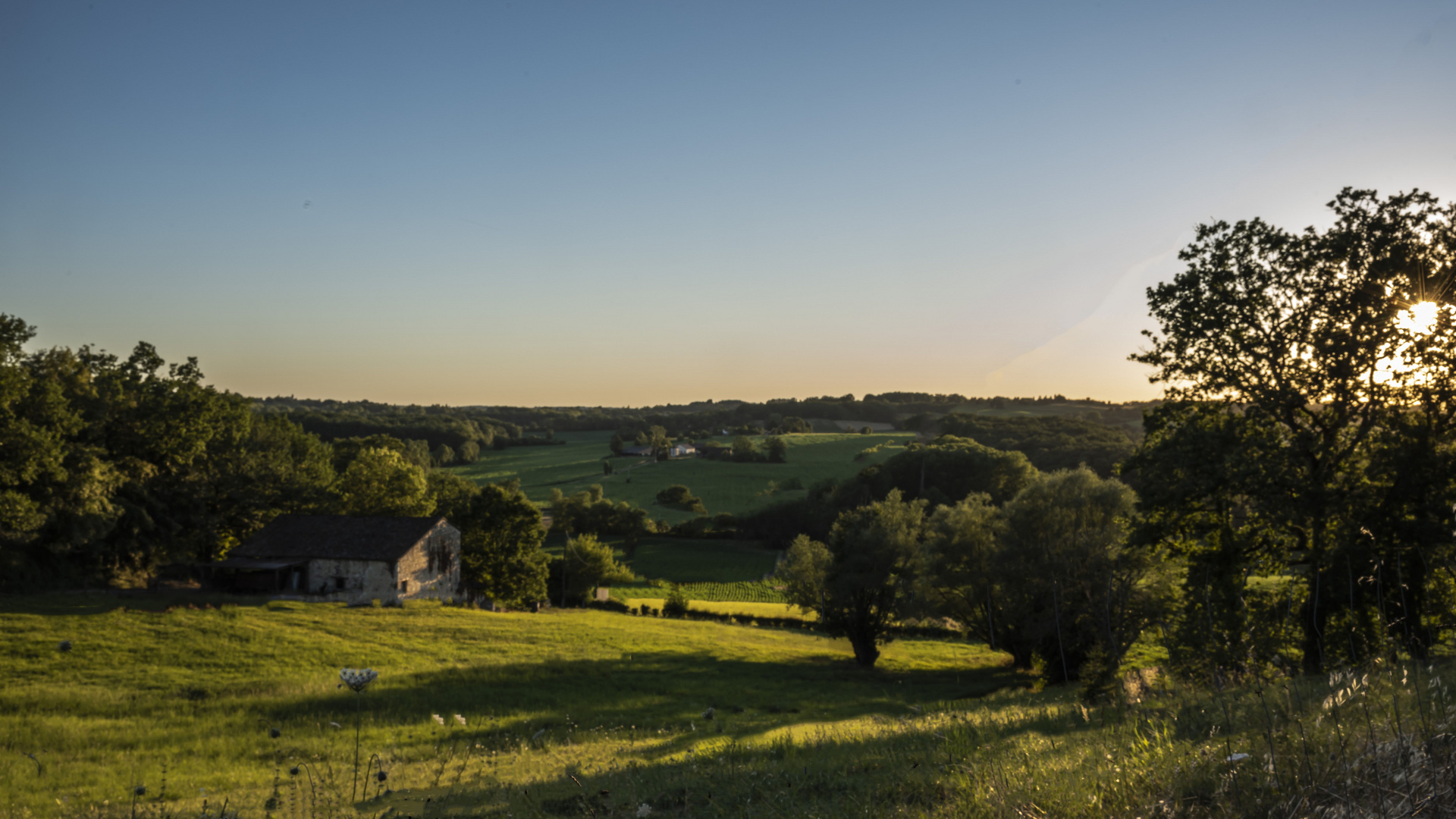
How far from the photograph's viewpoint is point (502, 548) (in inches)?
2437

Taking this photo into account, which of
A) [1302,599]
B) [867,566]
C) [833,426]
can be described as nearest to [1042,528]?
[867,566]

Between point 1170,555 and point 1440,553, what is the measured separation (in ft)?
53.9

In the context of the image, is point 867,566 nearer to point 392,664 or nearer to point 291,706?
point 392,664

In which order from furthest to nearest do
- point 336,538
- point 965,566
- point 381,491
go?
point 381,491
point 336,538
point 965,566

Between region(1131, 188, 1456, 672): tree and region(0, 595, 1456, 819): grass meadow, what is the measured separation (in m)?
8.41

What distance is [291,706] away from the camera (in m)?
21.8

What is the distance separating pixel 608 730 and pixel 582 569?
55945mm

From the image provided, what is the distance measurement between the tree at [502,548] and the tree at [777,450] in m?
77.6

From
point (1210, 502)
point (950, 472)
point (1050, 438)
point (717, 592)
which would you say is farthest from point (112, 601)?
point (1050, 438)

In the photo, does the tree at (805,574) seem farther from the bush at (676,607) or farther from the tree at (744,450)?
the tree at (744,450)

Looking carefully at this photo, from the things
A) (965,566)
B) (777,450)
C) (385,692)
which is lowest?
(385,692)

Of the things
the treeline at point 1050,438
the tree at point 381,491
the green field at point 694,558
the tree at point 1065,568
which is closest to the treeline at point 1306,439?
the tree at point 1065,568

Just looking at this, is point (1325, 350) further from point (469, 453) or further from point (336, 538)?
point (469, 453)

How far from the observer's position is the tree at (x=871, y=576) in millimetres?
43250
